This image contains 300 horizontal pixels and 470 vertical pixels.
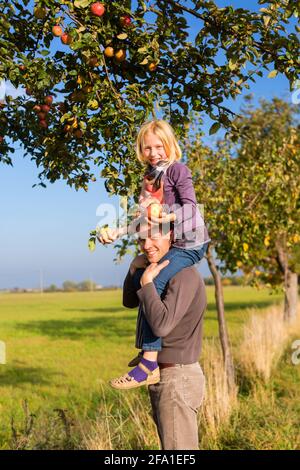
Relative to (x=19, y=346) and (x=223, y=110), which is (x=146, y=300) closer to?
(x=223, y=110)

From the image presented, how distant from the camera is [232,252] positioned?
41.9 feet

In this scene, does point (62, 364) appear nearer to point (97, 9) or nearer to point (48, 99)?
point (48, 99)

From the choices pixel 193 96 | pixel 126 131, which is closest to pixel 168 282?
pixel 126 131

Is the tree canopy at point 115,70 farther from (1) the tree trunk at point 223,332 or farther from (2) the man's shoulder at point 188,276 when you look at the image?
(1) the tree trunk at point 223,332

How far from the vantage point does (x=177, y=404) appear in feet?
11.6

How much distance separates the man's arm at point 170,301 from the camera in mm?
3277

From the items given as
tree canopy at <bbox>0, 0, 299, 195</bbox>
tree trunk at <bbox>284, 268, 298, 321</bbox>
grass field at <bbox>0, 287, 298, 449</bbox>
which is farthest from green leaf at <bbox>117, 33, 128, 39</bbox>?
tree trunk at <bbox>284, 268, 298, 321</bbox>

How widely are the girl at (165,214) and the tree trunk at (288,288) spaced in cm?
1677

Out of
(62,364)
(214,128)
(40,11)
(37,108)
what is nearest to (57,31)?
(40,11)

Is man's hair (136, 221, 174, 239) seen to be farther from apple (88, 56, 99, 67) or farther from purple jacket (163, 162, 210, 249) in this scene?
apple (88, 56, 99, 67)

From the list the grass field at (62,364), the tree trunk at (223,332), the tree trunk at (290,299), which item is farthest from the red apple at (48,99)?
the tree trunk at (290,299)

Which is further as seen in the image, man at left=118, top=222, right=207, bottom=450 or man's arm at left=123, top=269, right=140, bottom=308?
man's arm at left=123, top=269, right=140, bottom=308

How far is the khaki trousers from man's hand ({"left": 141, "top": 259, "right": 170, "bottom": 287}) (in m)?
0.61

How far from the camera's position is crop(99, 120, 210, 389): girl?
11.1 feet
